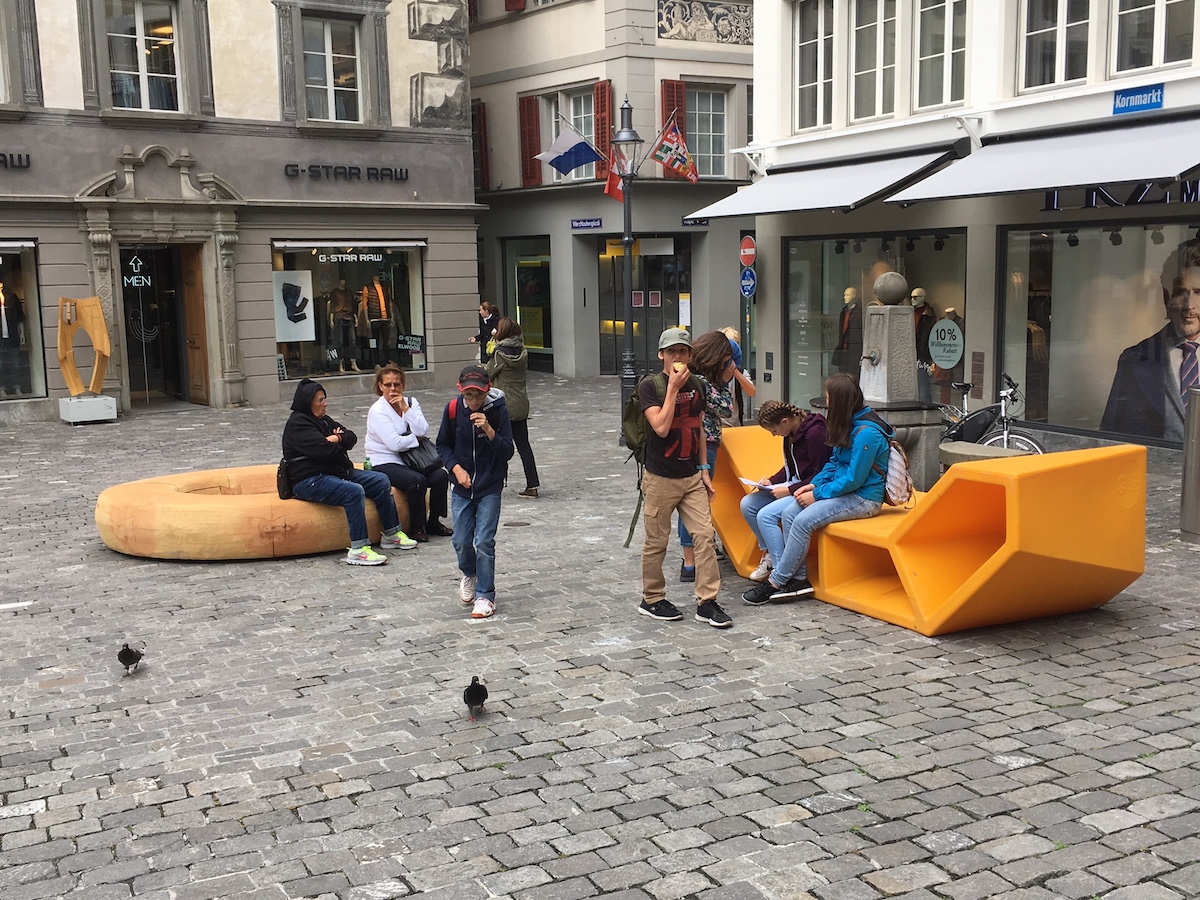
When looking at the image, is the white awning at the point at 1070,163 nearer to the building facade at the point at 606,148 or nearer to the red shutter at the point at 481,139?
the building facade at the point at 606,148

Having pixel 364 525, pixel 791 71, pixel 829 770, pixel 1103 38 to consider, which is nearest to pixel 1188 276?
pixel 1103 38

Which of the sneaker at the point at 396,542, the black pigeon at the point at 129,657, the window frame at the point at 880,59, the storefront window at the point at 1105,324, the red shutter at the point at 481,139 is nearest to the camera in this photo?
the black pigeon at the point at 129,657

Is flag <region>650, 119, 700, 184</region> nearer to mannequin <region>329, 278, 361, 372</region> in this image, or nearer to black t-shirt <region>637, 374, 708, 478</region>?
mannequin <region>329, 278, 361, 372</region>

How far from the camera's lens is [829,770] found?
5.42m

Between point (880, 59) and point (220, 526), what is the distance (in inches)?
450

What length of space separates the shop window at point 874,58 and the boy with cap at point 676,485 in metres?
10.4

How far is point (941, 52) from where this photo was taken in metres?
15.9

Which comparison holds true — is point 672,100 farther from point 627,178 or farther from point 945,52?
point 945,52

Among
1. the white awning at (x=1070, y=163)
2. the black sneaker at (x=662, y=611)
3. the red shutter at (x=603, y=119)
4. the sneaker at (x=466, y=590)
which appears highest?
the red shutter at (x=603, y=119)

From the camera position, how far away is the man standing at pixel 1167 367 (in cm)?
1315

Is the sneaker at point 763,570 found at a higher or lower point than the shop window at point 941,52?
lower

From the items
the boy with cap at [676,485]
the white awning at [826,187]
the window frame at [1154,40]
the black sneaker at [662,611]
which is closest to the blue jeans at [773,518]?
the boy with cap at [676,485]

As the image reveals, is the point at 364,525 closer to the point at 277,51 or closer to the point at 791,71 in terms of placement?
the point at 791,71

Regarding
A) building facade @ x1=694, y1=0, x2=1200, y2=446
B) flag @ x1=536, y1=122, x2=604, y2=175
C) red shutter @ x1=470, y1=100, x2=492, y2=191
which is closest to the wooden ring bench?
building facade @ x1=694, y1=0, x2=1200, y2=446
